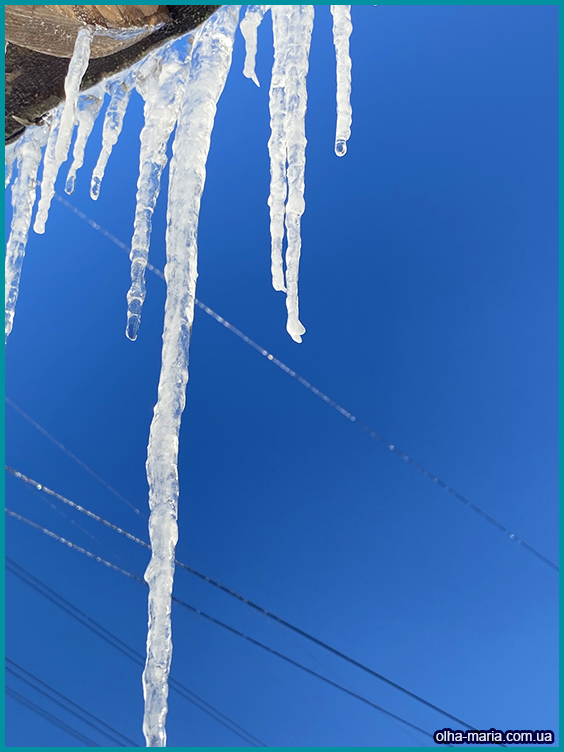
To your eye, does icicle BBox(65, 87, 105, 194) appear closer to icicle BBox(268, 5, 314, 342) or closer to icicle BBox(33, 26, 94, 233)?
icicle BBox(33, 26, 94, 233)

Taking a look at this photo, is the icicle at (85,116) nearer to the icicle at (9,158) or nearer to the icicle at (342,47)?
the icicle at (9,158)

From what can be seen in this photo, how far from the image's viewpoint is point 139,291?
3.16ft

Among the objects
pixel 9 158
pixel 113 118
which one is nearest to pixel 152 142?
pixel 113 118

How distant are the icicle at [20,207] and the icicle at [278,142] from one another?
0.53m

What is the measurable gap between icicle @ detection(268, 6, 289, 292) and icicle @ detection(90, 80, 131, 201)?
1.13ft

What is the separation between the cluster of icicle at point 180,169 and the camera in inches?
33.6

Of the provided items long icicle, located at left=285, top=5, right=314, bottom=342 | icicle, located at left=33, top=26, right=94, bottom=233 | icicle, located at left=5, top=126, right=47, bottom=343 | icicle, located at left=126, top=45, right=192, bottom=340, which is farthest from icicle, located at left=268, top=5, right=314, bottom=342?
icicle, located at left=5, top=126, right=47, bottom=343

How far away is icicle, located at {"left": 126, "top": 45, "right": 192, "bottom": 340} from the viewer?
0.99 metres

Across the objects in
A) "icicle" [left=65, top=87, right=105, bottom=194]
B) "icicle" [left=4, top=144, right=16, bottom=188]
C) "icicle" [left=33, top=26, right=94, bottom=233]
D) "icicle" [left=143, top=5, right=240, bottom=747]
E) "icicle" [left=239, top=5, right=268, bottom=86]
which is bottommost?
"icicle" [left=143, top=5, right=240, bottom=747]

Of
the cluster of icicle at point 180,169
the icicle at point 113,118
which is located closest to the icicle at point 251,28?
the cluster of icicle at point 180,169

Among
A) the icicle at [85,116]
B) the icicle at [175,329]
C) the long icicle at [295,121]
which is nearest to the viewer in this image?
the icicle at [175,329]

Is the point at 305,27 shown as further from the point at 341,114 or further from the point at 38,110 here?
the point at 38,110

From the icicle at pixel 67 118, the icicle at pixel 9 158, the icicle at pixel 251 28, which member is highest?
the icicle at pixel 251 28

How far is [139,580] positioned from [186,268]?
364 cm
